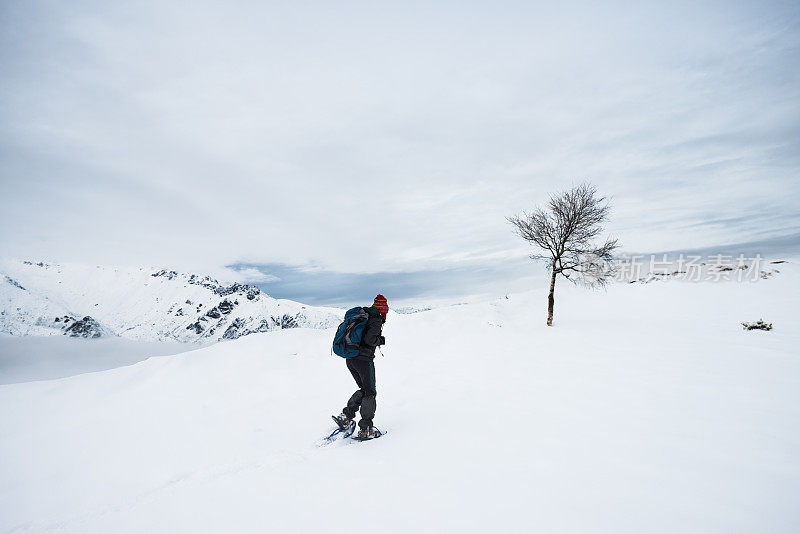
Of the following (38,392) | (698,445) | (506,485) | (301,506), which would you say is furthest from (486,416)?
(38,392)

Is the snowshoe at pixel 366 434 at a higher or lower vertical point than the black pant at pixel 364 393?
lower

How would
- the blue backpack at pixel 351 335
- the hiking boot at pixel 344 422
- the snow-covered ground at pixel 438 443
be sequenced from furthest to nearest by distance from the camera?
1. the hiking boot at pixel 344 422
2. the blue backpack at pixel 351 335
3. the snow-covered ground at pixel 438 443

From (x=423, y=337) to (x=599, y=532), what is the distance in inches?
617

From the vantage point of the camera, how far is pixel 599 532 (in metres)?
2.90

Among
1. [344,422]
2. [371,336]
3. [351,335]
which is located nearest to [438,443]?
[344,422]

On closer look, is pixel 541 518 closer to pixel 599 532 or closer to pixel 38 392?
pixel 599 532

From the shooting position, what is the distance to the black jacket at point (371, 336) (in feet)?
19.3

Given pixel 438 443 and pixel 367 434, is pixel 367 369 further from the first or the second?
pixel 438 443

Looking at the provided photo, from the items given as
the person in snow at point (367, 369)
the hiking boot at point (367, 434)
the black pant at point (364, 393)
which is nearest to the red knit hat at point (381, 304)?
the person in snow at point (367, 369)

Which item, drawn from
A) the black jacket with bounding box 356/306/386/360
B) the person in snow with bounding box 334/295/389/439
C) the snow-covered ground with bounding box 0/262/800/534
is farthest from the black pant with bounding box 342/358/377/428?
the snow-covered ground with bounding box 0/262/800/534

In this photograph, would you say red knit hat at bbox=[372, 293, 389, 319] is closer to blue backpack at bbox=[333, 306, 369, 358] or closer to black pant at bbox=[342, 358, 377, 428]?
blue backpack at bbox=[333, 306, 369, 358]

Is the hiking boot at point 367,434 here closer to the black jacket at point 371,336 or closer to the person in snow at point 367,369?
the person in snow at point 367,369

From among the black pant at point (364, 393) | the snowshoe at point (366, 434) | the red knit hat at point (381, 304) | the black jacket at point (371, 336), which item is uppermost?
the red knit hat at point (381, 304)

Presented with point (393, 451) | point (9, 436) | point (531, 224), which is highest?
point (531, 224)
